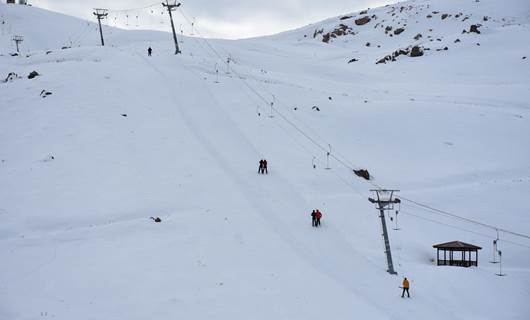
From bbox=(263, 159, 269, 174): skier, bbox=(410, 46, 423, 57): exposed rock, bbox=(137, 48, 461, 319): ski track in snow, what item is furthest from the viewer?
bbox=(410, 46, 423, 57): exposed rock

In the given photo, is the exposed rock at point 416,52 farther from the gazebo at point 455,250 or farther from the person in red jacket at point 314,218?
the person in red jacket at point 314,218

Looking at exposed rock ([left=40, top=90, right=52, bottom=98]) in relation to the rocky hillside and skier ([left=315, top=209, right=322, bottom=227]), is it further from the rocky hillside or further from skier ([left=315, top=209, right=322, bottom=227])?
the rocky hillside

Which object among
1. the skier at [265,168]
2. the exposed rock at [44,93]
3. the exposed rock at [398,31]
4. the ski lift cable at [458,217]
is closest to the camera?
the ski lift cable at [458,217]

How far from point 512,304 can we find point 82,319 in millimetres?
23201

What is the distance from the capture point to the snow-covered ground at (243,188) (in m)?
26.0

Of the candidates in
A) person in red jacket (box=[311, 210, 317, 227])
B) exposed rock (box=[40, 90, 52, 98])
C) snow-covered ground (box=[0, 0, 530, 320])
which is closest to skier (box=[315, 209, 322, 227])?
person in red jacket (box=[311, 210, 317, 227])

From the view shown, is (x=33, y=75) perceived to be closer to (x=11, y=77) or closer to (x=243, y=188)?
(x=11, y=77)

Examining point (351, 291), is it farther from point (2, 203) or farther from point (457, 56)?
point (457, 56)

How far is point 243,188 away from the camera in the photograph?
127ft

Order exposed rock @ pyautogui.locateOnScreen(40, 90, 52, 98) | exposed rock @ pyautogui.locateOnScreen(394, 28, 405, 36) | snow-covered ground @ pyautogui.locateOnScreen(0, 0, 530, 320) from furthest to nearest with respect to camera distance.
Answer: exposed rock @ pyautogui.locateOnScreen(394, 28, 405, 36)
exposed rock @ pyautogui.locateOnScreen(40, 90, 52, 98)
snow-covered ground @ pyautogui.locateOnScreen(0, 0, 530, 320)

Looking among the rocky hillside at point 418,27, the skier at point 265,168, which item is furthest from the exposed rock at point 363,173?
the rocky hillside at point 418,27

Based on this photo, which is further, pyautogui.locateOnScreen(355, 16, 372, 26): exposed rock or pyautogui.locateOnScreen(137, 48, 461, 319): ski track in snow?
pyautogui.locateOnScreen(355, 16, 372, 26): exposed rock

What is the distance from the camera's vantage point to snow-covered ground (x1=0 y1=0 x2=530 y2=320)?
26.0 metres

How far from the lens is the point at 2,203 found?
107 ft
